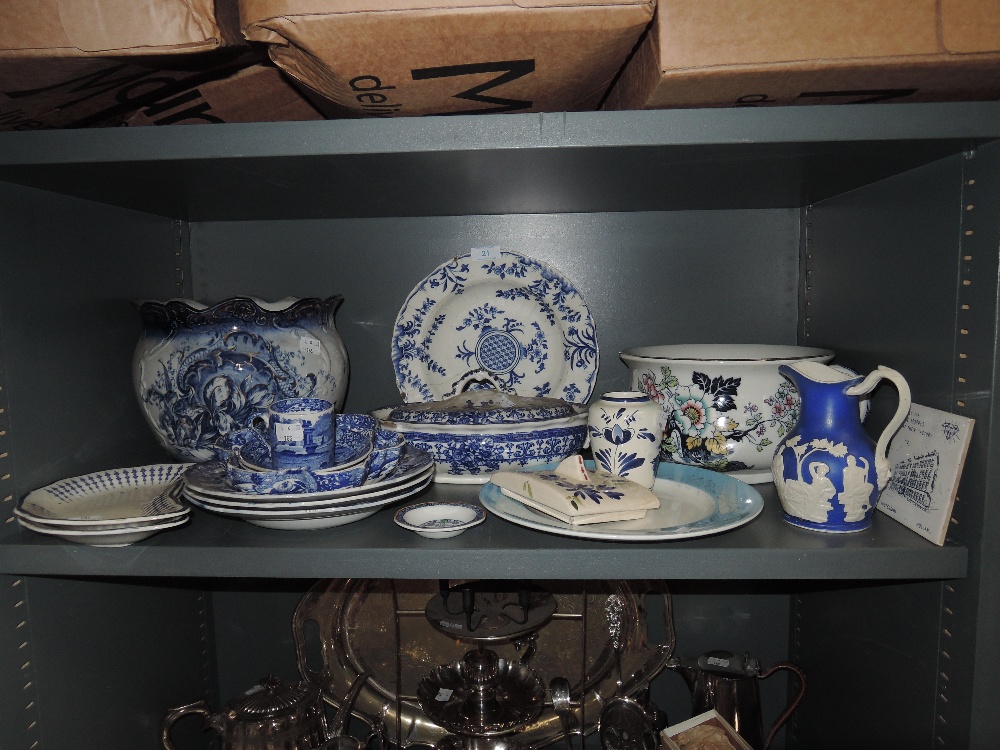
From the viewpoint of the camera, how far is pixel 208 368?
0.82 m

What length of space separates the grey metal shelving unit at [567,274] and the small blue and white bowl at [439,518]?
0.06 feet

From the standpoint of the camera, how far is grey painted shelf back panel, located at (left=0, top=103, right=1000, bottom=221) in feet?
1.93

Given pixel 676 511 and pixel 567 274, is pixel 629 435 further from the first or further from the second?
pixel 567 274

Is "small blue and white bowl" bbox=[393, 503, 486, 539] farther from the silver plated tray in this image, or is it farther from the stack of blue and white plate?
the silver plated tray

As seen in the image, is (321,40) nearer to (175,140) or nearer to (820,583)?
(175,140)

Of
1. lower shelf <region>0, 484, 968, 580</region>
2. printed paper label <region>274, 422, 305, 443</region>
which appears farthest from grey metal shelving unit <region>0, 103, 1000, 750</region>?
printed paper label <region>274, 422, 305, 443</region>

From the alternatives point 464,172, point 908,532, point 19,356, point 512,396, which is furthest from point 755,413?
point 19,356

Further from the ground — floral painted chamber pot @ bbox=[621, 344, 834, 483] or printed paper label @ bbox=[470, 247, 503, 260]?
printed paper label @ bbox=[470, 247, 503, 260]

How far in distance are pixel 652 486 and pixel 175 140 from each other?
2.06 feet

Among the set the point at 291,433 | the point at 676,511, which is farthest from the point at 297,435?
the point at 676,511

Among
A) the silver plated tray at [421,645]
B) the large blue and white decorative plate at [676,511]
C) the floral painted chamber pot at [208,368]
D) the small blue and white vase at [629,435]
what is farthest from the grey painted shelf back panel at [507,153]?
the silver plated tray at [421,645]

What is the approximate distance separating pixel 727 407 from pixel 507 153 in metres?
0.39

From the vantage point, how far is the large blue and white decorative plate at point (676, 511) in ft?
2.05

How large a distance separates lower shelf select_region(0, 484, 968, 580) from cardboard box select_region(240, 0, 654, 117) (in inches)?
17.2
